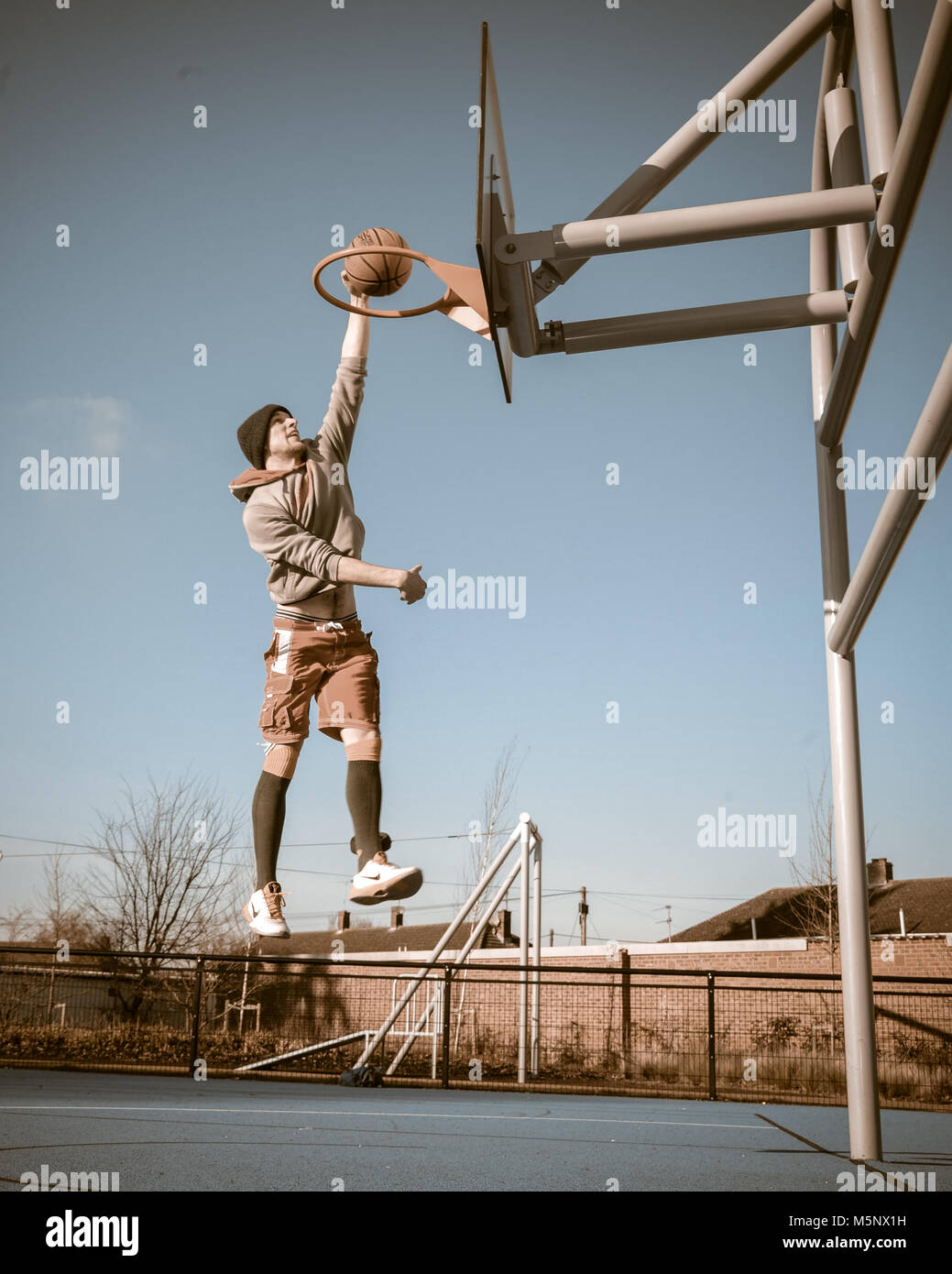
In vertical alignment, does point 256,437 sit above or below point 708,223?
below

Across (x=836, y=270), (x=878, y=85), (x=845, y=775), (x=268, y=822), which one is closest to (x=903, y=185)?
(x=878, y=85)

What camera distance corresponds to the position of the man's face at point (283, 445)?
294 centimetres

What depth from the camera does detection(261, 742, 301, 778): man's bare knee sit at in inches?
108

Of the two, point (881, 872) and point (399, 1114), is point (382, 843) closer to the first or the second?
point (399, 1114)

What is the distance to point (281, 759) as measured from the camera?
2762 millimetres

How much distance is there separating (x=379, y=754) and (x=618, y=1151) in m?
2.68

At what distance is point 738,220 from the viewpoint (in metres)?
2.86

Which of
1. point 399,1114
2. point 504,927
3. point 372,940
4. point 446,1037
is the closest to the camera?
point 399,1114

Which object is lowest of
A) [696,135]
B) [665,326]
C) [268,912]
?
[268,912]

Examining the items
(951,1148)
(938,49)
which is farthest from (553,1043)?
(938,49)

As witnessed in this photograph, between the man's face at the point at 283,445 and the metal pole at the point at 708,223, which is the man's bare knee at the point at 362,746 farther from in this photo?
the metal pole at the point at 708,223

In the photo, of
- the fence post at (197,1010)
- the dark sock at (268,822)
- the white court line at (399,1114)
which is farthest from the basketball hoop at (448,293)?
the fence post at (197,1010)

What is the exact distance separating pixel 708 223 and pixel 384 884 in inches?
80.7
